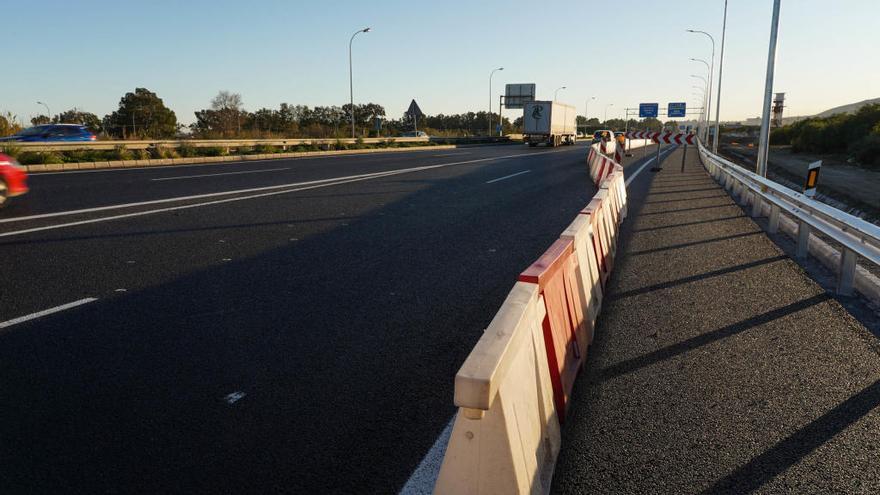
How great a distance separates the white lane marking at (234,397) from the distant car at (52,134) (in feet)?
84.6

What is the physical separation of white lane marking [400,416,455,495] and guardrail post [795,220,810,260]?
627 cm

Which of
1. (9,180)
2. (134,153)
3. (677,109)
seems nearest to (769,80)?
(9,180)

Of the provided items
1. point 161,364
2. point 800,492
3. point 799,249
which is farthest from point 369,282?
point 799,249

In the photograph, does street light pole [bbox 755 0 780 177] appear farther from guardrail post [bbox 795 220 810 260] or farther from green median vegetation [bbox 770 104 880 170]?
green median vegetation [bbox 770 104 880 170]

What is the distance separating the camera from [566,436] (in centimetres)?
320

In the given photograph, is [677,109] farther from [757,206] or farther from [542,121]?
[757,206]

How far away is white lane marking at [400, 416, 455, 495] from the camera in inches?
105

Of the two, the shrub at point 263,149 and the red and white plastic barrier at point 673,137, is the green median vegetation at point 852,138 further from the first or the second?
the shrub at point 263,149

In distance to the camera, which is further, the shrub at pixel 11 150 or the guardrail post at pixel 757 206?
the shrub at pixel 11 150

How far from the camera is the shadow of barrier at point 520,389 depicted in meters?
2.18

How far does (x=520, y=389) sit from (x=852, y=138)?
45.0 metres

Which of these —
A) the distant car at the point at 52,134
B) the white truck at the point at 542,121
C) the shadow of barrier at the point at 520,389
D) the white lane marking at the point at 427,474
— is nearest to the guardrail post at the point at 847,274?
the shadow of barrier at the point at 520,389

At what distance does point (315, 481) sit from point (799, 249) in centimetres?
702

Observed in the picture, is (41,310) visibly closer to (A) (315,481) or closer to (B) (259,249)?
(B) (259,249)
